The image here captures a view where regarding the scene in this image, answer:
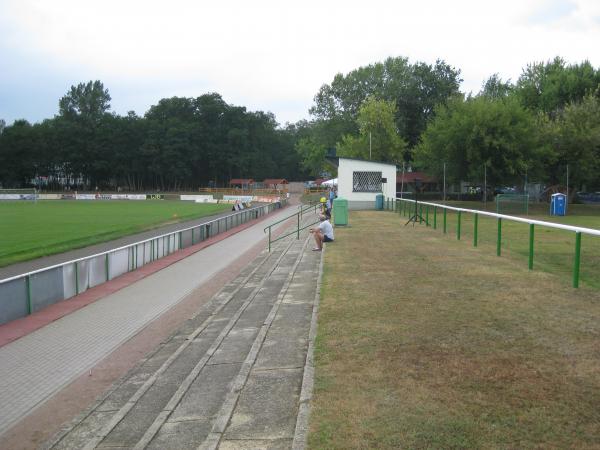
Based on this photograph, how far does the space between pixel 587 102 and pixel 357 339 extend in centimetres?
4339

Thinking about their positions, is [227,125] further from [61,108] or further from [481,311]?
[481,311]

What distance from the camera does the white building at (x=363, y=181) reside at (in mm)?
39219

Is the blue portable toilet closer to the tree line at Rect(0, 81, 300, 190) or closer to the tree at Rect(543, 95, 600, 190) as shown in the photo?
the tree at Rect(543, 95, 600, 190)

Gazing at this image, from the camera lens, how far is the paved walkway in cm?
522

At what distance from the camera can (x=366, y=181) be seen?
39688 mm

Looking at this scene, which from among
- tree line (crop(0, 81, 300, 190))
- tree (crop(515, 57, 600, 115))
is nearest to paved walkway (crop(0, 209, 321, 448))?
tree (crop(515, 57, 600, 115))

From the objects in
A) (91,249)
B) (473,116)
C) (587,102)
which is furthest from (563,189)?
(91,249)

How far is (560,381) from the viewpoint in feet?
17.9

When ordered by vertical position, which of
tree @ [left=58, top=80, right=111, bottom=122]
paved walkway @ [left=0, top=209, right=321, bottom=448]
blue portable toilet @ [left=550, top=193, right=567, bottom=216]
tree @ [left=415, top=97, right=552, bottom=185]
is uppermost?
tree @ [left=58, top=80, right=111, bottom=122]

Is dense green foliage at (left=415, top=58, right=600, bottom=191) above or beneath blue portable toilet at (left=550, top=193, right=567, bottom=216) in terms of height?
above

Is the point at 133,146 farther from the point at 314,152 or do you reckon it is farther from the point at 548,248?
the point at 548,248

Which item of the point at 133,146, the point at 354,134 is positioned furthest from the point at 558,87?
the point at 133,146

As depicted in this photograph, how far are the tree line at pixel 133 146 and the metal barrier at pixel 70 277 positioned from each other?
83.6 m

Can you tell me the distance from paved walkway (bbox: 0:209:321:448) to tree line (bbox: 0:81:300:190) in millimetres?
92731
